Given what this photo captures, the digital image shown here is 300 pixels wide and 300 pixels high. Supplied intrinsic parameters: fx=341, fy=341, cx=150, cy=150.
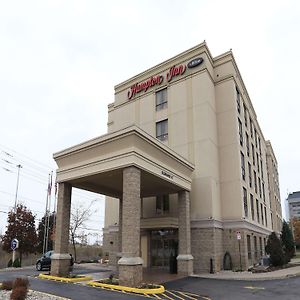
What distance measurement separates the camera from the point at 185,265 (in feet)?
79.5

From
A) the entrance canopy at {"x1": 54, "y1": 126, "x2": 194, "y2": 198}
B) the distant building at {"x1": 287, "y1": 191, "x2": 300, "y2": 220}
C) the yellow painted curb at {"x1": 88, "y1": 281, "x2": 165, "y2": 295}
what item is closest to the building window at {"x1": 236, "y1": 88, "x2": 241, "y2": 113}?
the entrance canopy at {"x1": 54, "y1": 126, "x2": 194, "y2": 198}

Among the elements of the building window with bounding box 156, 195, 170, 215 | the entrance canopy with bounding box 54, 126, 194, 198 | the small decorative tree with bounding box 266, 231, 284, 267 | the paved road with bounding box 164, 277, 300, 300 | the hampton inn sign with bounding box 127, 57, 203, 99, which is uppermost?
the hampton inn sign with bounding box 127, 57, 203, 99

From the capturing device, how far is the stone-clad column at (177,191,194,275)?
24.3 metres

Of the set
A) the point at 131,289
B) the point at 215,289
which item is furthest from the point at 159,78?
the point at 131,289

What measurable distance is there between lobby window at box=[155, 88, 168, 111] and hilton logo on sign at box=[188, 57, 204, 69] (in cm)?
336

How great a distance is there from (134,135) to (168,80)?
14.4 meters

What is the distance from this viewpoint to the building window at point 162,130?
32.1 meters

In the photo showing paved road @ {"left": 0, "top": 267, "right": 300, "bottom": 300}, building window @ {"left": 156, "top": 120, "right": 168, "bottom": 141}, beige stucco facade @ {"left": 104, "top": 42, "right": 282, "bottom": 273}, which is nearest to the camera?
paved road @ {"left": 0, "top": 267, "right": 300, "bottom": 300}

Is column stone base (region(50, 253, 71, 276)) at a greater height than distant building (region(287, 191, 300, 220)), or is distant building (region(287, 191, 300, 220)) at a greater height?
distant building (region(287, 191, 300, 220))

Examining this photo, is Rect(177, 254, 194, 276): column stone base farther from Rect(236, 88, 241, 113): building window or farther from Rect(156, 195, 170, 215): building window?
Rect(236, 88, 241, 113): building window

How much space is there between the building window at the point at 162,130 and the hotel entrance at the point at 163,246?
8580mm

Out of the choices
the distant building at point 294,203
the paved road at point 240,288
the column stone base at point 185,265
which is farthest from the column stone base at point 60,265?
the distant building at point 294,203

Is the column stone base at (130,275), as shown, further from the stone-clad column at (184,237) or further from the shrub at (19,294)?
the stone-clad column at (184,237)

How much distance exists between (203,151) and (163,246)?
8974 mm
